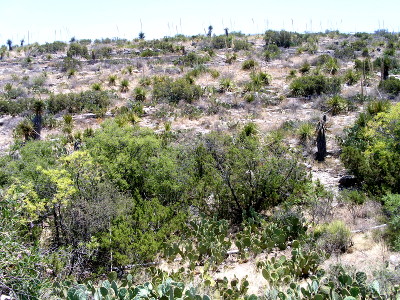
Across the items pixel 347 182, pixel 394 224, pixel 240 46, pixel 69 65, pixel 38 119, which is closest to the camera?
pixel 394 224

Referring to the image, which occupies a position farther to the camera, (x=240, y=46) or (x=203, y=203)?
(x=240, y=46)

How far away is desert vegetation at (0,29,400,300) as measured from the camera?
20.1ft

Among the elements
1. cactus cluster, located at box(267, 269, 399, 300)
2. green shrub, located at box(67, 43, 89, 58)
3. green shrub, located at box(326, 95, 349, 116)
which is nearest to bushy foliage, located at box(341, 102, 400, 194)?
cactus cluster, located at box(267, 269, 399, 300)

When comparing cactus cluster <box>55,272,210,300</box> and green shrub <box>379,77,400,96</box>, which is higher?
green shrub <box>379,77,400,96</box>

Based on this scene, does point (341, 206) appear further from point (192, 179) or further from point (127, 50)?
point (127, 50)

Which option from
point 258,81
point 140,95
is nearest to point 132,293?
point 140,95

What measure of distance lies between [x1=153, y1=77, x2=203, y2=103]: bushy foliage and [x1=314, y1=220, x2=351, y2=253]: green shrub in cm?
1347

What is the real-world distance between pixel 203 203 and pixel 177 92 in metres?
11.5

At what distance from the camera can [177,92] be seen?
67.3 ft

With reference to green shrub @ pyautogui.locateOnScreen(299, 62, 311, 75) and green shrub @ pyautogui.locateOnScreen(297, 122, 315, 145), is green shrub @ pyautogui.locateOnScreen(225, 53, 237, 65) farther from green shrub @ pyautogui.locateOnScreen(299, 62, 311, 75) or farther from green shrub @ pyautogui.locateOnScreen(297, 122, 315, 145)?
green shrub @ pyautogui.locateOnScreen(297, 122, 315, 145)

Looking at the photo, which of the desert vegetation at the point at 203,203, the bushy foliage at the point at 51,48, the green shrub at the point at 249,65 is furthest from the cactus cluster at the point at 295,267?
the bushy foliage at the point at 51,48

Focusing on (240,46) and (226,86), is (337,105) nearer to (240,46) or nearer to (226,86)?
(226,86)

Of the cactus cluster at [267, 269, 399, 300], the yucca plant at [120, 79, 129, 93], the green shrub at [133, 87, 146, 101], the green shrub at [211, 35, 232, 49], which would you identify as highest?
the green shrub at [211, 35, 232, 49]

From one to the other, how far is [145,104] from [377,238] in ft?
47.9
